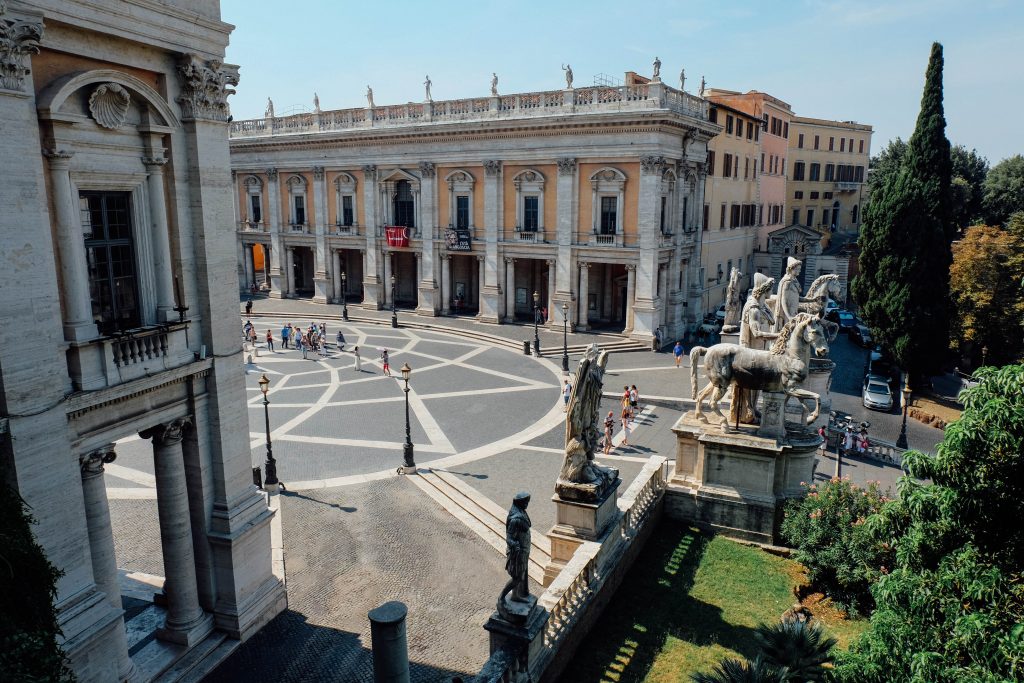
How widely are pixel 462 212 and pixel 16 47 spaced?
3463cm

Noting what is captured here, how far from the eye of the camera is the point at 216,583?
11.5 meters

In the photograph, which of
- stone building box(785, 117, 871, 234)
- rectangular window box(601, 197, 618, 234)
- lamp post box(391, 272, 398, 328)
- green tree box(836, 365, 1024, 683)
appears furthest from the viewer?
stone building box(785, 117, 871, 234)

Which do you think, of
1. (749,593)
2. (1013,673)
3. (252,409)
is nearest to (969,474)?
(1013,673)

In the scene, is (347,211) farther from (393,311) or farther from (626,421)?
(626,421)

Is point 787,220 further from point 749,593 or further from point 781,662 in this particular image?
point 781,662

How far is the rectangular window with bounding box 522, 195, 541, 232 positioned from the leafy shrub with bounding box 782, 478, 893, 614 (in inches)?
1095

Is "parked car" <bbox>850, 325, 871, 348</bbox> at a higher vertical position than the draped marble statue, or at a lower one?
lower

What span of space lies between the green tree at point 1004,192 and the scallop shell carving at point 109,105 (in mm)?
49533

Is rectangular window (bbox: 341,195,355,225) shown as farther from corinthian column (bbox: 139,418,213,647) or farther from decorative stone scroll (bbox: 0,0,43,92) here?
decorative stone scroll (bbox: 0,0,43,92)

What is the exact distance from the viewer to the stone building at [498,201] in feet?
119

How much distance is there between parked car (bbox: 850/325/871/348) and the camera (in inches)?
1521

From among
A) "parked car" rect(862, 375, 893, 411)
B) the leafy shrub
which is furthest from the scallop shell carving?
"parked car" rect(862, 375, 893, 411)

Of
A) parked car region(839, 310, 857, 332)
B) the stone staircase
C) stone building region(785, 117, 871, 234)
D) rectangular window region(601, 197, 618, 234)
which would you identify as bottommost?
the stone staircase

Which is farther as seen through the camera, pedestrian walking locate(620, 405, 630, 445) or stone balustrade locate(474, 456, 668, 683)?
pedestrian walking locate(620, 405, 630, 445)
